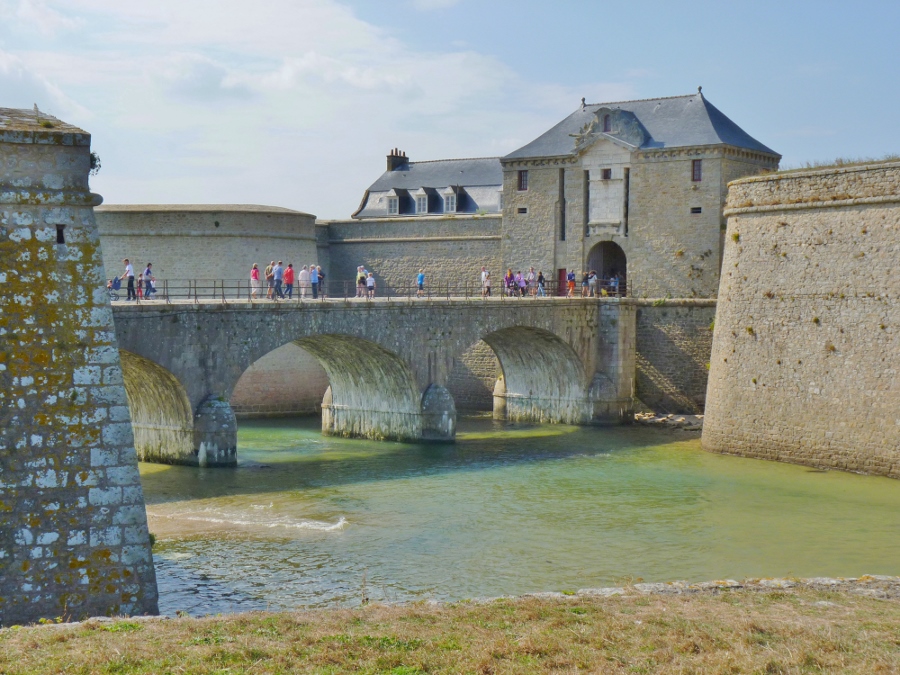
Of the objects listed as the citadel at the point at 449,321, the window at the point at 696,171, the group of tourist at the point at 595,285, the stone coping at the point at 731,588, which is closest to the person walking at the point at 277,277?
the citadel at the point at 449,321

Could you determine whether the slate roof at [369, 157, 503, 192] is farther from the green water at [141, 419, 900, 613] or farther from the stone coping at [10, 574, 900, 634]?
the stone coping at [10, 574, 900, 634]

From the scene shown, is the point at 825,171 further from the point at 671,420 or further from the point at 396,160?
Answer: the point at 396,160

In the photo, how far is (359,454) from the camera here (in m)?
27.2

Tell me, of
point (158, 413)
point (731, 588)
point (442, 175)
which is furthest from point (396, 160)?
point (731, 588)

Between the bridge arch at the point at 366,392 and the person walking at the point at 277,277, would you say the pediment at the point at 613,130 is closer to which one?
the bridge arch at the point at 366,392

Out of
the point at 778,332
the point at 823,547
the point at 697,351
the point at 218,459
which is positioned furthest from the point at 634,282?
the point at 823,547

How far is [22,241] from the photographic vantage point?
33.2ft

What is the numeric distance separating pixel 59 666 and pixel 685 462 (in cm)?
2026

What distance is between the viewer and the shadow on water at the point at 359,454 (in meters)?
22.8

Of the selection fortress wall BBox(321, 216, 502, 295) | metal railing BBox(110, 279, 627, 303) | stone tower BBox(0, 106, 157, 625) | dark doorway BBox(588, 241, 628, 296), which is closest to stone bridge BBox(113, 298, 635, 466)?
metal railing BBox(110, 279, 627, 303)

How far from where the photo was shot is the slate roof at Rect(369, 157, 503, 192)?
44.6 metres

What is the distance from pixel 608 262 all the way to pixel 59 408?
30684mm

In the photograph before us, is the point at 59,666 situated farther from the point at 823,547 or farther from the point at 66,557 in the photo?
the point at 823,547

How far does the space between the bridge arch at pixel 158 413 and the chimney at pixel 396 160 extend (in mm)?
24294
